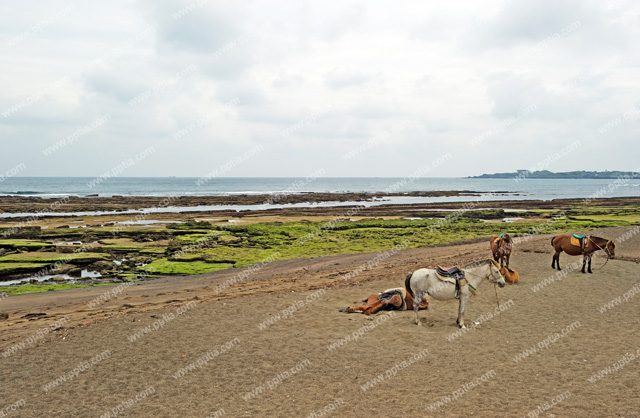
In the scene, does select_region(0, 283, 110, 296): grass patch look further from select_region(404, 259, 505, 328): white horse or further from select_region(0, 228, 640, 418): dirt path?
select_region(404, 259, 505, 328): white horse

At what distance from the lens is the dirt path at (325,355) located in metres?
9.16

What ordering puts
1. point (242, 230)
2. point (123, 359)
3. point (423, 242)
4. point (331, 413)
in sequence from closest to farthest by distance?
point (331, 413), point (123, 359), point (423, 242), point (242, 230)

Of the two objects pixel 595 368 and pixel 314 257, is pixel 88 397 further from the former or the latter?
pixel 314 257

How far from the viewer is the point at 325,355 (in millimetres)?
11812

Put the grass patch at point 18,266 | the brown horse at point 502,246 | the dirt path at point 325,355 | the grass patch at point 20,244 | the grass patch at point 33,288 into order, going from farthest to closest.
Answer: the grass patch at point 20,244, the grass patch at point 18,266, the grass patch at point 33,288, the brown horse at point 502,246, the dirt path at point 325,355

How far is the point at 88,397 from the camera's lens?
9.66m

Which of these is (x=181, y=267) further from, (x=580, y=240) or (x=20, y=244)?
(x=580, y=240)

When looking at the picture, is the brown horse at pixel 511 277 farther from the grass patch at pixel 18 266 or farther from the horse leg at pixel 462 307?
the grass patch at pixel 18 266

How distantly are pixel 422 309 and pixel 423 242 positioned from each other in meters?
23.4

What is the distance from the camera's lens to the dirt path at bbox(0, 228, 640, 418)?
30.0ft

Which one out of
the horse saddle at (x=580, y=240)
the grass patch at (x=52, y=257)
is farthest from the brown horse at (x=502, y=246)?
the grass patch at (x=52, y=257)

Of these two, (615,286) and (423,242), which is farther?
(423,242)

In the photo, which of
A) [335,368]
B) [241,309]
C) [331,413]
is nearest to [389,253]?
[241,309]

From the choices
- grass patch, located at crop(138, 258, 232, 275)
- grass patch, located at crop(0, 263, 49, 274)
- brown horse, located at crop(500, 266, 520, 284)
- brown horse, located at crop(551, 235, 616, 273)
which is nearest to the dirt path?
brown horse, located at crop(500, 266, 520, 284)
